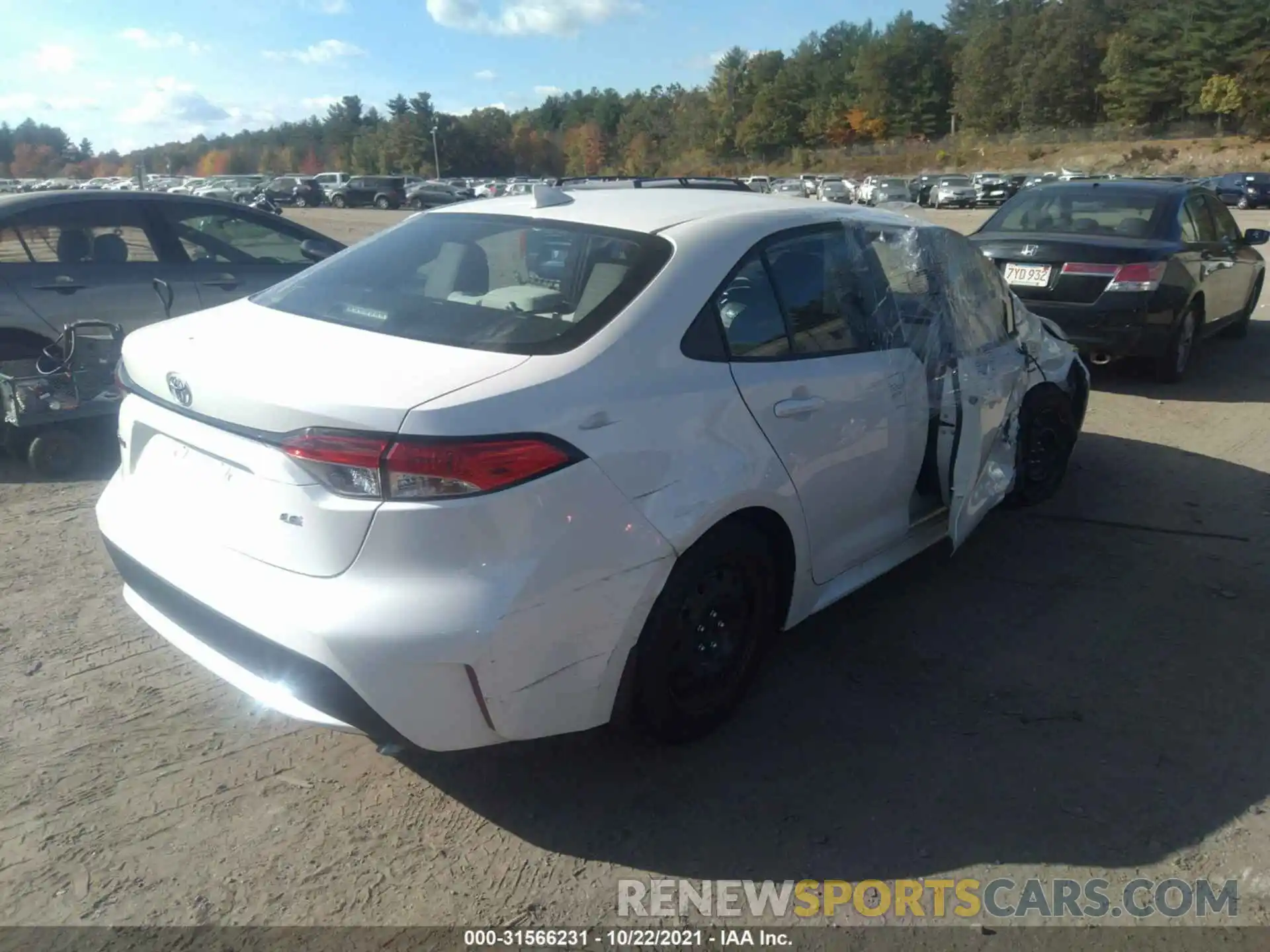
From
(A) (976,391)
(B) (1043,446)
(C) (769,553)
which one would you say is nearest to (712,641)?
(C) (769,553)

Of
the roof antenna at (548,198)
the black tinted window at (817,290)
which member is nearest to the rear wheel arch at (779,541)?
the black tinted window at (817,290)

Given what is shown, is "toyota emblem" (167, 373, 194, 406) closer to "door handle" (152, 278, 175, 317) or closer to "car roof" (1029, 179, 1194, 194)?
"door handle" (152, 278, 175, 317)

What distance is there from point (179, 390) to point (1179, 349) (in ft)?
25.4

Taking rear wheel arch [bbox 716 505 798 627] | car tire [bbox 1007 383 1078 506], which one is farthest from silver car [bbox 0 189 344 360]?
car tire [bbox 1007 383 1078 506]

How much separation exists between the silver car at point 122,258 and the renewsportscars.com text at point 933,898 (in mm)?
5116

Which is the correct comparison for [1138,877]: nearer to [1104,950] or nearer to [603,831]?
[1104,950]

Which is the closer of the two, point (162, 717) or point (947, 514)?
point (162, 717)

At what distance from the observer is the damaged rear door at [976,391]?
4.09 metres

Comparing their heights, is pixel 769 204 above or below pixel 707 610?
→ above

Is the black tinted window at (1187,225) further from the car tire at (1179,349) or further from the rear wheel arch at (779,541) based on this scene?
the rear wheel arch at (779,541)

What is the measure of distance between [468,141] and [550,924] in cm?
12239

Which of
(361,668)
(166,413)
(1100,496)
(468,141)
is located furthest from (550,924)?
(468,141)

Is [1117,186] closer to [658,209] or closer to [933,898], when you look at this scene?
[658,209]

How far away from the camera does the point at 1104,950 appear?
2471 mm
